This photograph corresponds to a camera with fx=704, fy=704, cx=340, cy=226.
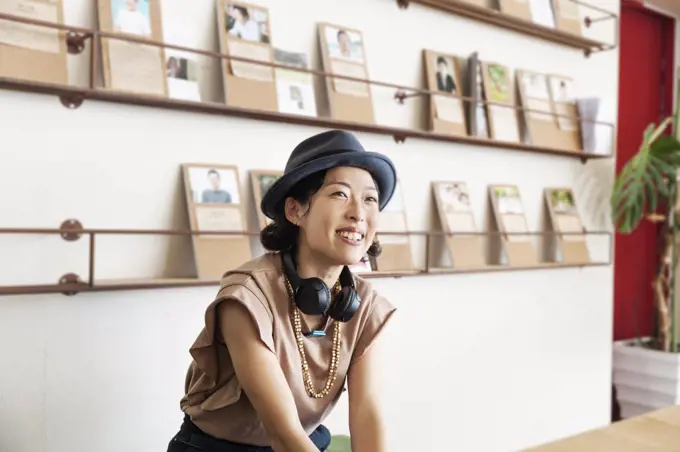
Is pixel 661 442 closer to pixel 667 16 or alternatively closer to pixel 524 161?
pixel 524 161

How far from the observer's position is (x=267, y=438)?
4.33 ft

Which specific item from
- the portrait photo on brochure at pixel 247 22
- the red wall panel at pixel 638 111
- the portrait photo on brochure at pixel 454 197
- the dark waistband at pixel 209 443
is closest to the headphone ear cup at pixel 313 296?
the dark waistband at pixel 209 443

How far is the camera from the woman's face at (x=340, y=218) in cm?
128

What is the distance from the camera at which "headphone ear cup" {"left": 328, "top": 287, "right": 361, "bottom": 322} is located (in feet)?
4.35

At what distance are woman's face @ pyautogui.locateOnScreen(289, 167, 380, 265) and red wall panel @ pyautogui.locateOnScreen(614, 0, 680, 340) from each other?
7.83ft

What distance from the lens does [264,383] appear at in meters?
1.18

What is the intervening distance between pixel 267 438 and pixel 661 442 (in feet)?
2.31

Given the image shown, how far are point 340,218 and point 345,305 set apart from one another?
17 cm

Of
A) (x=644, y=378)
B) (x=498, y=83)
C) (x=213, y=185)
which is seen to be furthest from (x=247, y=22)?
(x=644, y=378)

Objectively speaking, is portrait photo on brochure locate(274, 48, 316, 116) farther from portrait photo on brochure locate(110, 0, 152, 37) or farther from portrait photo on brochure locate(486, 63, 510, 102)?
→ portrait photo on brochure locate(486, 63, 510, 102)

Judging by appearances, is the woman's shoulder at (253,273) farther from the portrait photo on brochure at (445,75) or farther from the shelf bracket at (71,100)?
the portrait photo on brochure at (445,75)

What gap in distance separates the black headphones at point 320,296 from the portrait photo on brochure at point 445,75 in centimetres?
112

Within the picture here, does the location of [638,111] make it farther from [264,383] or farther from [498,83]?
[264,383]

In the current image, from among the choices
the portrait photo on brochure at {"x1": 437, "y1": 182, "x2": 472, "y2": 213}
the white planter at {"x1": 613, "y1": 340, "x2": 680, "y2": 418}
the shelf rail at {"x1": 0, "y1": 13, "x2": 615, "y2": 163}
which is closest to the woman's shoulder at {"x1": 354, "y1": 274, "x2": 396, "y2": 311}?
the shelf rail at {"x1": 0, "y1": 13, "x2": 615, "y2": 163}
